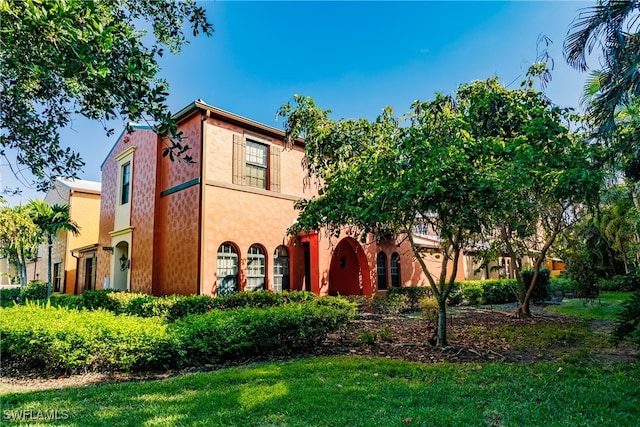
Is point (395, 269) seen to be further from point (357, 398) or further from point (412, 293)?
point (357, 398)

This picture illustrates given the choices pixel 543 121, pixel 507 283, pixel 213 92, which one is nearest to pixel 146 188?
pixel 213 92

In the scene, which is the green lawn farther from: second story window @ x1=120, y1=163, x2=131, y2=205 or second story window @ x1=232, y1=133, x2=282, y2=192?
second story window @ x1=120, y1=163, x2=131, y2=205

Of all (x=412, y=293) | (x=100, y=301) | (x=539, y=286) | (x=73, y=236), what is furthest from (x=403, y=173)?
(x=73, y=236)

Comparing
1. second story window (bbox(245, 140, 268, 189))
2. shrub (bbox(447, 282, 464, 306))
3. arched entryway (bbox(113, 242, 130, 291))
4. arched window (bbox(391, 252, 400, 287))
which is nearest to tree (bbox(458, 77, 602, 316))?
second story window (bbox(245, 140, 268, 189))

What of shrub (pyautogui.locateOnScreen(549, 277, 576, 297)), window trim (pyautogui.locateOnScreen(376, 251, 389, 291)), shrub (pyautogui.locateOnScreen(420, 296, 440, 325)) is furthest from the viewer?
shrub (pyautogui.locateOnScreen(549, 277, 576, 297))

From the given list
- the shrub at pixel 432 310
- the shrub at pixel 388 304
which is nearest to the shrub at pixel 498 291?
the shrub at pixel 388 304

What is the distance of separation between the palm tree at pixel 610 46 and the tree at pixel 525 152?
83 centimetres

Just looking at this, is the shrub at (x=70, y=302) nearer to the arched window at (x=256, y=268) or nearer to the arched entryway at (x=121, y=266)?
the arched entryway at (x=121, y=266)

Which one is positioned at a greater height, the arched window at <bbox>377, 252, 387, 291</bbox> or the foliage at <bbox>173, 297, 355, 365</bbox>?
the arched window at <bbox>377, 252, 387, 291</bbox>

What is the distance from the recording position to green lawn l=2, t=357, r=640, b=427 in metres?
4.12

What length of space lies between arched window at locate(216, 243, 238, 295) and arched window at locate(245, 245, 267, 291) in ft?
1.74

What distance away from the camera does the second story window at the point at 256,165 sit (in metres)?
14.4

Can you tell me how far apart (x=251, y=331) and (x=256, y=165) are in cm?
823

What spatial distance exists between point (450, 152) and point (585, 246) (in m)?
14.4
